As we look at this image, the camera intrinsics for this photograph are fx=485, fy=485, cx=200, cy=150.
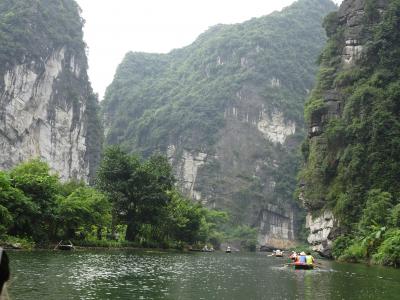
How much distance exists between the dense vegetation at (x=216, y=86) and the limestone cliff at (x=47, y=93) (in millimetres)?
42410

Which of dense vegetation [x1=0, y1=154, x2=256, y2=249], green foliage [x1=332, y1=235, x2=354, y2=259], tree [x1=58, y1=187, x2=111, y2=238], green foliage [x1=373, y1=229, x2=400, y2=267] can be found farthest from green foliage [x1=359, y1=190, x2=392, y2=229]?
tree [x1=58, y1=187, x2=111, y2=238]

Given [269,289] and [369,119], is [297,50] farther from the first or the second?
[269,289]

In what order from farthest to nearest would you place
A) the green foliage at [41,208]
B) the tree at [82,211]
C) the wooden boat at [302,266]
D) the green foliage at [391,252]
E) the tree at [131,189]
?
the tree at [131,189]
the tree at [82,211]
the green foliage at [391,252]
the wooden boat at [302,266]
the green foliage at [41,208]

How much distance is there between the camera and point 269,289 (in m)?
20.8

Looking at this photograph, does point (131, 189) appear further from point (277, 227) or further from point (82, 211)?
point (277, 227)

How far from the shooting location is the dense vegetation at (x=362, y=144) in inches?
2029

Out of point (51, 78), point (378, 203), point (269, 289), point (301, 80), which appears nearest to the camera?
point (269, 289)

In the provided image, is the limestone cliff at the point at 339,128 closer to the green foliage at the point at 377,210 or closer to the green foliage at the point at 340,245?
the green foliage at the point at 340,245

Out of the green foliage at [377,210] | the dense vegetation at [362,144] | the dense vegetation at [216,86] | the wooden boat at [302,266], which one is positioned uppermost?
the dense vegetation at [216,86]

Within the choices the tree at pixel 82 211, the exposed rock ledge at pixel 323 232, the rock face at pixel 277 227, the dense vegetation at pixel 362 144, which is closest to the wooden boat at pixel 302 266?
the dense vegetation at pixel 362 144

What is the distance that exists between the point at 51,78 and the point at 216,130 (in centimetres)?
6392

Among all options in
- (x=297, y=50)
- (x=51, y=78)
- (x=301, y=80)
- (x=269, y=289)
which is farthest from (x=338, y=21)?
(x=297, y=50)

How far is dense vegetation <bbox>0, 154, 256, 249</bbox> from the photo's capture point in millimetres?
36125

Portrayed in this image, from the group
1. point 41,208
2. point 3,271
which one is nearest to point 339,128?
point 41,208
